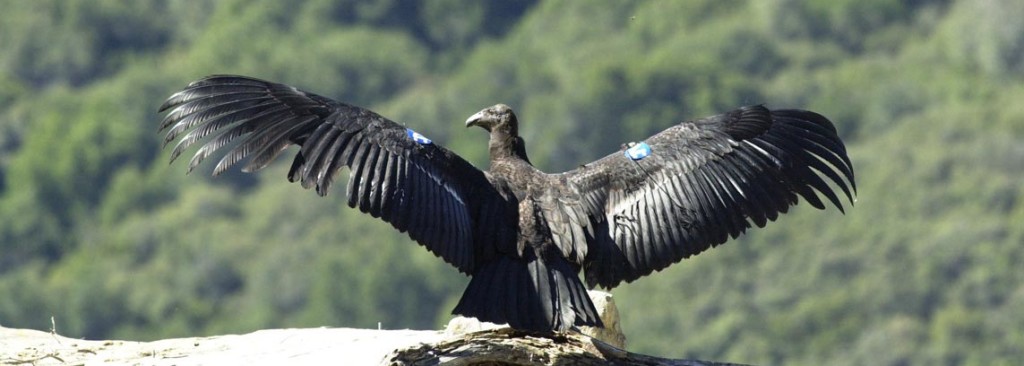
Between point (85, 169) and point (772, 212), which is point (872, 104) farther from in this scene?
point (772, 212)

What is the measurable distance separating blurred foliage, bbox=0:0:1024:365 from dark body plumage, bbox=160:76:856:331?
32359 mm

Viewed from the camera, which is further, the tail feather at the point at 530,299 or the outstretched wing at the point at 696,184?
the outstretched wing at the point at 696,184

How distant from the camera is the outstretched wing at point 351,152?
35.6ft

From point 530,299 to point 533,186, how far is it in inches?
34.9

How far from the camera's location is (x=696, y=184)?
1138 cm

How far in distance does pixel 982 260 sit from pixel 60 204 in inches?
1204

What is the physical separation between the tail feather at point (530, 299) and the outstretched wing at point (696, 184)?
586 mm

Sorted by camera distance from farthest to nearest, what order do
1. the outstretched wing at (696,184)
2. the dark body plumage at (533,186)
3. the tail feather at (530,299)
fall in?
the outstretched wing at (696,184), the dark body plumage at (533,186), the tail feather at (530,299)

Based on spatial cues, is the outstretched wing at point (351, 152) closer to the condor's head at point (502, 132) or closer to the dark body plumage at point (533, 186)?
the dark body plumage at point (533, 186)

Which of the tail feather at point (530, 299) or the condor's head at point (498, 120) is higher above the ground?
the condor's head at point (498, 120)

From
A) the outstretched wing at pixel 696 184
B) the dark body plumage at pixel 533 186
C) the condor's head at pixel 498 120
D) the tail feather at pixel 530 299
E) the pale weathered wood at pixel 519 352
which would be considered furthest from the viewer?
the condor's head at pixel 498 120

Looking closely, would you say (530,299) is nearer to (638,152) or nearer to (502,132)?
(638,152)

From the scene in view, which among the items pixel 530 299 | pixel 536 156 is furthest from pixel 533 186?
pixel 536 156

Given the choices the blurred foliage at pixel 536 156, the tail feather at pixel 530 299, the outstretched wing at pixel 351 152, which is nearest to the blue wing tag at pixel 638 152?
the outstretched wing at pixel 351 152
